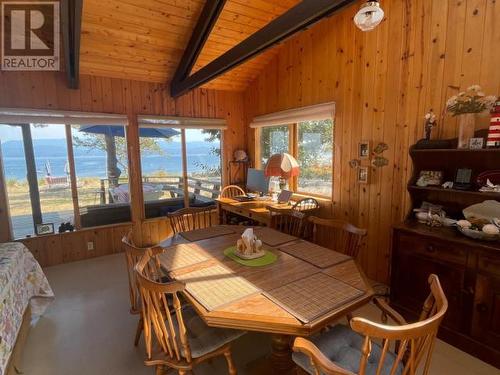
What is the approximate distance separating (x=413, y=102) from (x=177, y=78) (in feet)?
10.1

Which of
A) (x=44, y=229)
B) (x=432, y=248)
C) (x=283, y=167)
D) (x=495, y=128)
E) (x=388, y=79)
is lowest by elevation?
(x=44, y=229)

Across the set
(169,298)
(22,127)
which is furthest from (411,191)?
(22,127)

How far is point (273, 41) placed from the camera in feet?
7.73

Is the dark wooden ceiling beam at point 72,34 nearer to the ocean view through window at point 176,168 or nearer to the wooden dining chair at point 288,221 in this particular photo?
the ocean view through window at point 176,168

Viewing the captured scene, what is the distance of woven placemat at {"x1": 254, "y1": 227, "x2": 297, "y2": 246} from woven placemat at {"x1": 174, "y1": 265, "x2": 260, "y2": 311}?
597 millimetres

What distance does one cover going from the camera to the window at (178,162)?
4.30 metres

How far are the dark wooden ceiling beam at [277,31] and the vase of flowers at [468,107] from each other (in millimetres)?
1101

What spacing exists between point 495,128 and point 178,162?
3.98 metres

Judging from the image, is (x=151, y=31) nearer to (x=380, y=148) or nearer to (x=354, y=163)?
(x=354, y=163)

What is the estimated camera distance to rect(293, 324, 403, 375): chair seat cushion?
1.26 metres

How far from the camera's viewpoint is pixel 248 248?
1.85 metres

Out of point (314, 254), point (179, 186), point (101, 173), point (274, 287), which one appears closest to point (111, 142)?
point (101, 173)

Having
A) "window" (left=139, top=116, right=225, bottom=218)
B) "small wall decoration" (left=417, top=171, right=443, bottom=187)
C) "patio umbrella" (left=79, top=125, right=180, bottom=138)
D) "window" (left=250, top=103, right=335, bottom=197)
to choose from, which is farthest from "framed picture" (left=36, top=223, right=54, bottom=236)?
"small wall decoration" (left=417, top=171, right=443, bottom=187)

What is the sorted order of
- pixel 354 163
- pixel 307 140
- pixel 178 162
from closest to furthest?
pixel 354 163 → pixel 307 140 → pixel 178 162
